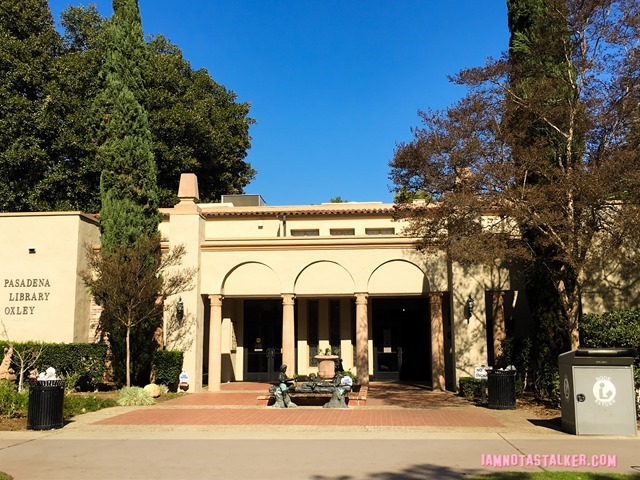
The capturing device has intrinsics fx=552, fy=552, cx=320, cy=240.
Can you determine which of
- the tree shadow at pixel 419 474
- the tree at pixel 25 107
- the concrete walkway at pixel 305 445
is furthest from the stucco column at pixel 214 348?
the tree at pixel 25 107

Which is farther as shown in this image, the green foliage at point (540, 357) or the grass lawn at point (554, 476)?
the green foliage at point (540, 357)

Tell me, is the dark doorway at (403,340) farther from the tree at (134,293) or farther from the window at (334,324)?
the tree at (134,293)

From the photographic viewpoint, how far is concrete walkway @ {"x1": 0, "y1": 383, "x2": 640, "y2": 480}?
7.64 meters

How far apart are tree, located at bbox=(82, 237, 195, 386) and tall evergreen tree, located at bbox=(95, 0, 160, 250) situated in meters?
0.90

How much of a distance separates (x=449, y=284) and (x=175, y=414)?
394 inches

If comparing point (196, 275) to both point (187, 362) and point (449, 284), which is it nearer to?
point (187, 362)

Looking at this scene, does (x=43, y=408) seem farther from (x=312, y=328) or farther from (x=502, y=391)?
(x=312, y=328)

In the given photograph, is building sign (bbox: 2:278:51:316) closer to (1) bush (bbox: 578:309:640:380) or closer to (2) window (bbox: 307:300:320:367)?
(2) window (bbox: 307:300:320:367)

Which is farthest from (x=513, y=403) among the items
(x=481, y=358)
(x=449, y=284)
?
(x=449, y=284)

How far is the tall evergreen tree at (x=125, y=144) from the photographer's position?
19.0 metres

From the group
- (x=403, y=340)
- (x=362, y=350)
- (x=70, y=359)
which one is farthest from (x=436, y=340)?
(x=70, y=359)

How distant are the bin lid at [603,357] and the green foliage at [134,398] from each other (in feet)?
36.9

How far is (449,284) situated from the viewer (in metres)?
19.0

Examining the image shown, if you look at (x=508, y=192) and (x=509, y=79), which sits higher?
(x=509, y=79)
